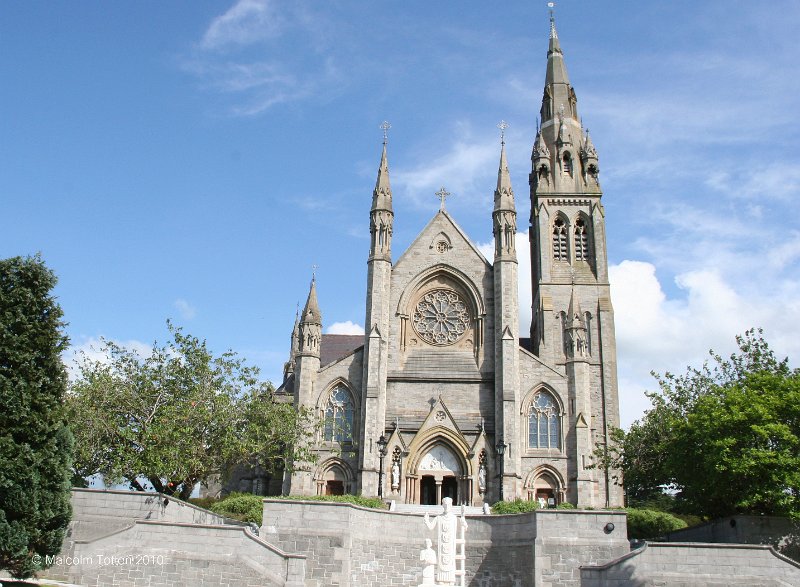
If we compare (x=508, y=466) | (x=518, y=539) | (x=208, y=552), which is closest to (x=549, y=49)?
(x=508, y=466)

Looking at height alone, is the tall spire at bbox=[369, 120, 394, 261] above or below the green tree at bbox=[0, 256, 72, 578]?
→ above

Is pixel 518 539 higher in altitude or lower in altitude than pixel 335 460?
lower

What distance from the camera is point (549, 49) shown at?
58.3 meters

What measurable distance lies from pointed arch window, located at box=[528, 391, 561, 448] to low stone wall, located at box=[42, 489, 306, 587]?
2010 centimetres

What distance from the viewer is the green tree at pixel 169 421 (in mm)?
28516

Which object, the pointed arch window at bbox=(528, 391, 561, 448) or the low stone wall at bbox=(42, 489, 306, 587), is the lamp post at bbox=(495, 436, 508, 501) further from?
the low stone wall at bbox=(42, 489, 306, 587)

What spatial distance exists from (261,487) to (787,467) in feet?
84.4

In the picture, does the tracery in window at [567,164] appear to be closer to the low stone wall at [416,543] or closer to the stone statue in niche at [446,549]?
the low stone wall at [416,543]

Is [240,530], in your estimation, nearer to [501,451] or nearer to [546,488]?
[501,451]

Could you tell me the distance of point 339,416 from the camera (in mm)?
39688

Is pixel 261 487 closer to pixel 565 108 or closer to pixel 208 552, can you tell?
pixel 208 552

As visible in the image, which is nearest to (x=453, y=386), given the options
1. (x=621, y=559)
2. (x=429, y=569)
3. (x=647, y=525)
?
(x=647, y=525)

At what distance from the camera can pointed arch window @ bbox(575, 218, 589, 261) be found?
161 feet

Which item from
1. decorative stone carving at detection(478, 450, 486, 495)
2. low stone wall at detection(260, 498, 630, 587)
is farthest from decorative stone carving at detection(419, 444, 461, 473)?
low stone wall at detection(260, 498, 630, 587)
